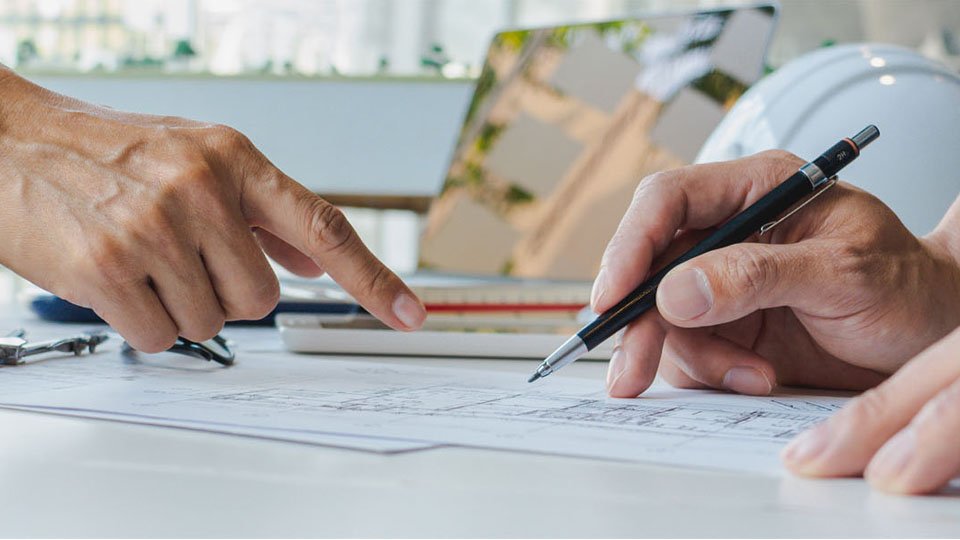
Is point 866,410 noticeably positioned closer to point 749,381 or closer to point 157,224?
point 749,381

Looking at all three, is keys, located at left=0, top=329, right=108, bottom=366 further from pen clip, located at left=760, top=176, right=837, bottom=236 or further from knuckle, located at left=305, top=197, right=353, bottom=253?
pen clip, located at left=760, top=176, right=837, bottom=236

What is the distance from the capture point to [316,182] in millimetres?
1813

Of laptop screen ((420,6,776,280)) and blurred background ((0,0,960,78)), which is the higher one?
blurred background ((0,0,960,78))

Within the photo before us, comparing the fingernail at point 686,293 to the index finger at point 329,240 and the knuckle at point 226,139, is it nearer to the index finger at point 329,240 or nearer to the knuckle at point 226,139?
the index finger at point 329,240

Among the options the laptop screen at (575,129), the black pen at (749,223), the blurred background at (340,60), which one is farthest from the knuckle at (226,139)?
the blurred background at (340,60)

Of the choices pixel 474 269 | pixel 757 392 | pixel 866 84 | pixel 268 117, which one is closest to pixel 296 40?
pixel 268 117

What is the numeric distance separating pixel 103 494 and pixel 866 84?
76 cm

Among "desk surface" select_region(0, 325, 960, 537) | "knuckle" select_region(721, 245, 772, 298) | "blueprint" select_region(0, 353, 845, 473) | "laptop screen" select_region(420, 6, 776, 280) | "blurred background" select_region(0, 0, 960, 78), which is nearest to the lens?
"desk surface" select_region(0, 325, 960, 537)

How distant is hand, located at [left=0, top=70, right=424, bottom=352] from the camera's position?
0.60 m

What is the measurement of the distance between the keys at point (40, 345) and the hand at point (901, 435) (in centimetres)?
50

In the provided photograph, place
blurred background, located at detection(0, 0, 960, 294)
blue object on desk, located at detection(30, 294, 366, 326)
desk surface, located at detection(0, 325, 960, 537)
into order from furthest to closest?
blurred background, located at detection(0, 0, 960, 294) < blue object on desk, located at detection(30, 294, 366, 326) < desk surface, located at detection(0, 325, 960, 537)

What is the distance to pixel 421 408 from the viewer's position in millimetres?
510

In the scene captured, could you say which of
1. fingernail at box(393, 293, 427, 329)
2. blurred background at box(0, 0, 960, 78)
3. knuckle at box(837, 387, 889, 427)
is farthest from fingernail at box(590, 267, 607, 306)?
blurred background at box(0, 0, 960, 78)

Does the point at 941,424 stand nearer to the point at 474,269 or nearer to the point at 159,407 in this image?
the point at 159,407
